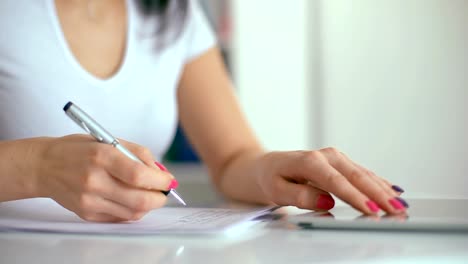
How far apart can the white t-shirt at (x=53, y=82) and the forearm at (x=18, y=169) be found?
34cm

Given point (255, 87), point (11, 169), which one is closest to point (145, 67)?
point (11, 169)

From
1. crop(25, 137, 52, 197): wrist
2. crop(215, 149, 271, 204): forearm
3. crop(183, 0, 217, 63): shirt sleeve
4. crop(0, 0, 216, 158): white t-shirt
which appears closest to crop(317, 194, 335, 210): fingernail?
crop(215, 149, 271, 204): forearm

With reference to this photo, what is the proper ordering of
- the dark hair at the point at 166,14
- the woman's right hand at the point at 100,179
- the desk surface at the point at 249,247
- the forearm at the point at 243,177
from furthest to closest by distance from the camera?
the dark hair at the point at 166,14, the forearm at the point at 243,177, the woman's right hand at the point at 100,179, the desk surface at the point at 249,247

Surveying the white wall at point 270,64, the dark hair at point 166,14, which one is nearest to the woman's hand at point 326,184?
the dark hair at point 166,14

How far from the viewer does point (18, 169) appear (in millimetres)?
684

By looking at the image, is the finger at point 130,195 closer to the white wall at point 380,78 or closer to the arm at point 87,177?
the arm at point 87,177

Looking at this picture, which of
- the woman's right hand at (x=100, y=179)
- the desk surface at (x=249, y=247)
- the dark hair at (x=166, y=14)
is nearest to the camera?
the desk surface at (x=249, y=247)

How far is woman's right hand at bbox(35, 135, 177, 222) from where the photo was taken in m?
0.61

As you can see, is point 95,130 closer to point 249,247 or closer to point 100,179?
point 100,179

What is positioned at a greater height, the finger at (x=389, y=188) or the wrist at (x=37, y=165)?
the wrist at (x=37, y=165)

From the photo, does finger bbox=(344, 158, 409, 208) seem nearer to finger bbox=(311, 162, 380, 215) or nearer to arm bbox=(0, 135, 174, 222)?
finger bbox=(311, 162, 380, 215)

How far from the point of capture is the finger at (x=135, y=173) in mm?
605

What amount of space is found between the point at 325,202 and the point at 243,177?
1.00 feet

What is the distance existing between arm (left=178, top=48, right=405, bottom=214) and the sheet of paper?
5cm
